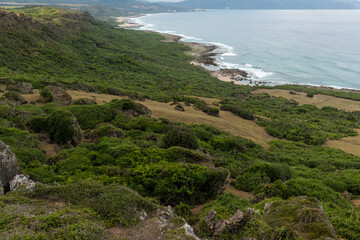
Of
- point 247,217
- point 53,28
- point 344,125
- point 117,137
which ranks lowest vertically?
point 344,125

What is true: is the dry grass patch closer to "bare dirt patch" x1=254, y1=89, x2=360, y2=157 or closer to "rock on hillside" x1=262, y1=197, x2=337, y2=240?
"bare dirt patch" x1=254, y1=89, x2=360, y2=157

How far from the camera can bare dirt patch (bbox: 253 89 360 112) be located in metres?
46.3

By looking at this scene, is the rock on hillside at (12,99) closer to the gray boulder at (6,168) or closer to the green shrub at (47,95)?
the green shrub at (47,95)

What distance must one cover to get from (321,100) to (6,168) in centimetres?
5483

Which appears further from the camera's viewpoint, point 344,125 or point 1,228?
point 344,125

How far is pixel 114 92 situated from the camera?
32.6 meters

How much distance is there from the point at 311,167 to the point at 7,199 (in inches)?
832

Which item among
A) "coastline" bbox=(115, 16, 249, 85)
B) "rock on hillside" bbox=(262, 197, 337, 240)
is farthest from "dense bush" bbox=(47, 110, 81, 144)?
"coastline" bbox=(115, 16, 249, 85)

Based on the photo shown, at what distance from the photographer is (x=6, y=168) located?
880 centimetres

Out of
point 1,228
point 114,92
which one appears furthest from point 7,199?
point 114,92

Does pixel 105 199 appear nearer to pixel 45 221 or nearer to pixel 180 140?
pixel 45 221

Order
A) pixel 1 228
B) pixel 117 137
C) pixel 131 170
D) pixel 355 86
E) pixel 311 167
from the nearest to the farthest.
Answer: pixel 1 228, pixel 131 170, pixel 117 137, pixel 311 167, pixel 355 86

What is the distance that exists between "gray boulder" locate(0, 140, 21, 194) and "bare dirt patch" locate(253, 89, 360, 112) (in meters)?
49.8

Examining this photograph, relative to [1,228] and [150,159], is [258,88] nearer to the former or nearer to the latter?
[150,159]
